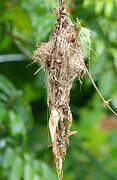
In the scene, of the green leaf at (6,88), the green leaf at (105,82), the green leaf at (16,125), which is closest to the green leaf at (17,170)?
the green leaf at (16,125)

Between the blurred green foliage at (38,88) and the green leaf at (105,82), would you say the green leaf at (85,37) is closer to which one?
the blurred green foliage at (38,88)

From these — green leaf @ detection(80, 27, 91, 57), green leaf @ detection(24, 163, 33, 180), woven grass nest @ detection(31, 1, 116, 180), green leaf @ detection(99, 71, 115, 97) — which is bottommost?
green leaf @ detection(24, 163, 33, 180)

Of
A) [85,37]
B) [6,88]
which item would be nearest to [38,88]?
→ [6,88]

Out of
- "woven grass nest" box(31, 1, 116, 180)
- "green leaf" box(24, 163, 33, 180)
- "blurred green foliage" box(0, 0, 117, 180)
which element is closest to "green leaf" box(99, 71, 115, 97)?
"blurred green foliage" box(0, 0, 117, 180)

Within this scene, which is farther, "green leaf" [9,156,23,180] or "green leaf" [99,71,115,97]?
"green leaf" [99,71,115,97]

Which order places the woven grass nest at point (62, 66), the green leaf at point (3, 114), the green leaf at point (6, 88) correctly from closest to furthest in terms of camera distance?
the woven grass nest at point (62, 66) → the green leaf at point (3, 114) → the green leaf at point (6, 88)

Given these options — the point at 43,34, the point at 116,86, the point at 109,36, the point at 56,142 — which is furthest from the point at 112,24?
the point at 56,142

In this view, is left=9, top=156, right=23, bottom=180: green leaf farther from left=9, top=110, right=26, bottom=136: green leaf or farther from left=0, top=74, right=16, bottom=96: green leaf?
left=0, top=74, right=16, bottom=96: green leaf
